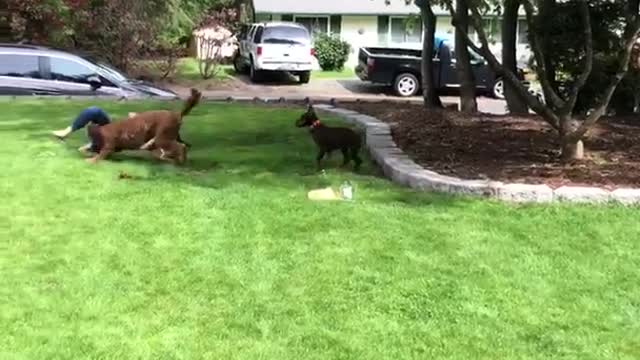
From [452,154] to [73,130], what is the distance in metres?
3.81

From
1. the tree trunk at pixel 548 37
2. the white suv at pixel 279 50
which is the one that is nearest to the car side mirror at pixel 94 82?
the tree trunk at pixel 548 37

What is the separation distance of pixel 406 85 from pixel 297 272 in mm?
24938

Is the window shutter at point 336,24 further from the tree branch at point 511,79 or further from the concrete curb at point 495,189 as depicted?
the concrete curb at point 495,189

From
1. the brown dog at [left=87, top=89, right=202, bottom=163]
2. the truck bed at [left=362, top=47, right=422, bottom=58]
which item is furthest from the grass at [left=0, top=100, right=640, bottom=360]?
the truck bed at [left=362, top=47, right=422, bottom=58]

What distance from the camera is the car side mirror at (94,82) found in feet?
51.3

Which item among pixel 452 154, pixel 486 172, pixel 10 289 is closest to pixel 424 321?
pixel 10 289

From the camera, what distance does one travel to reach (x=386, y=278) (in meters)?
5.08

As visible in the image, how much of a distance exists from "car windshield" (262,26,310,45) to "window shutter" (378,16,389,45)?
326 inches

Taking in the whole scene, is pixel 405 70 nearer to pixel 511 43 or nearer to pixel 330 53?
pixel 330 53

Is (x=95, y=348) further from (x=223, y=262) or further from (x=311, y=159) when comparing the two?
(x=311, y=159)

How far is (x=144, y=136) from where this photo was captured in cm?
808

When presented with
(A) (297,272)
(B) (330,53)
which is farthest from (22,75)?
(B) (330,53)

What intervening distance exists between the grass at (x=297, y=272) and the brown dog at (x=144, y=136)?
21.6 inches

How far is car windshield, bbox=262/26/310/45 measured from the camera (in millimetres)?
31905
